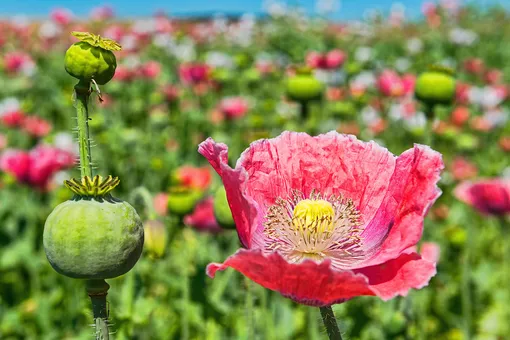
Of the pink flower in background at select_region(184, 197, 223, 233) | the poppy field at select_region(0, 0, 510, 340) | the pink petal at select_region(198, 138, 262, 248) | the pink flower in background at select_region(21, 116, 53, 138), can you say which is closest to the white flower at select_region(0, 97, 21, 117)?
the poppy field at select_region(0, 0, 510, 340)

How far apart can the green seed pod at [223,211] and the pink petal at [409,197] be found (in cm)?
62

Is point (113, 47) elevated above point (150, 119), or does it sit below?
below

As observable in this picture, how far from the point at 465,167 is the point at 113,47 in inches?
135

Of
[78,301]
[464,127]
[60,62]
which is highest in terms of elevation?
[60,62]

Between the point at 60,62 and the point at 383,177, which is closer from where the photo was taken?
the point at 383,177

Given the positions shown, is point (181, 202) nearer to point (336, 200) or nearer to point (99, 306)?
point (336, 200)

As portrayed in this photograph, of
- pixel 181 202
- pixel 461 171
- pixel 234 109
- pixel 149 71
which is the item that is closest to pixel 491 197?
pixel 181 202

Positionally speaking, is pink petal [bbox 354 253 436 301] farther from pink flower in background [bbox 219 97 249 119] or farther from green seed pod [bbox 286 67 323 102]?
pink flower in background [bbox 219 97 249 119]

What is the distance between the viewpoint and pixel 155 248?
1655 mm

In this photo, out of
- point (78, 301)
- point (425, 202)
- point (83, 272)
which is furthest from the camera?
point (78, 301)

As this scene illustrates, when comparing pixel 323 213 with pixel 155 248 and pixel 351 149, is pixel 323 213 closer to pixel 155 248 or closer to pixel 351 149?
pixel 351 149

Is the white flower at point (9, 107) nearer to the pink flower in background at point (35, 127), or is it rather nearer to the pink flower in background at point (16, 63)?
the pink flower in background at point (35, 127)

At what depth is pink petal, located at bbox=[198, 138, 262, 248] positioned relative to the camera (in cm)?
83

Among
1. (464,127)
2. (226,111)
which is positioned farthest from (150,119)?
(464,127)
